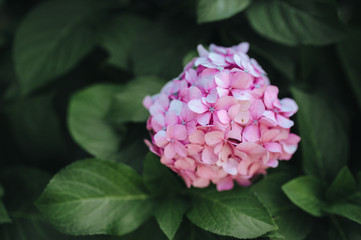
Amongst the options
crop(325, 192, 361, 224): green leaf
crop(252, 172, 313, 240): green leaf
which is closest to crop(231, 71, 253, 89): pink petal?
crop(252, 172, 313, 240): green leaf

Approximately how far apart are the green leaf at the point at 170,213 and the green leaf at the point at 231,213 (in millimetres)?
32

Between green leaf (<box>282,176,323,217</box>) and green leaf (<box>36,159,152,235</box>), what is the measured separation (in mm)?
404

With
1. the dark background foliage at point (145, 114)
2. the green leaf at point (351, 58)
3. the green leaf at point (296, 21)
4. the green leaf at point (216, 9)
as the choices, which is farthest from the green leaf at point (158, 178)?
the green leaf at point (351, 58)

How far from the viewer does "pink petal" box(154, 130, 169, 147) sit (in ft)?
3.08

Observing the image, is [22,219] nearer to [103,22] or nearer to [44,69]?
[44,69]

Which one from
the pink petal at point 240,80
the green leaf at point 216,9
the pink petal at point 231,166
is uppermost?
the green leaf at point 216,9

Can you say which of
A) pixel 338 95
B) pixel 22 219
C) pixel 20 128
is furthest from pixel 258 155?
pixel 20 128

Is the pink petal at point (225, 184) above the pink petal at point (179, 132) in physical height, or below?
below

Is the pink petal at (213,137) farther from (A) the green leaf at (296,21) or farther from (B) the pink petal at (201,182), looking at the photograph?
(A) the green leaf at (296,21)

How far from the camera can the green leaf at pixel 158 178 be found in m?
1.09

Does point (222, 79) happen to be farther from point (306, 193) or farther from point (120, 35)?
point (120, 35)

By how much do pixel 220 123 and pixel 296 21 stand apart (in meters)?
0.56

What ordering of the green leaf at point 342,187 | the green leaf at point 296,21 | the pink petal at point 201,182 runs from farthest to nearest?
1. the green leaf at point 296,21
2. the green leaf at point 342,187
3. the pink petal at point 201,182

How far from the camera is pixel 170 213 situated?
107cm
